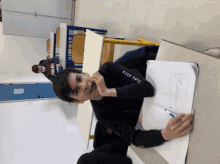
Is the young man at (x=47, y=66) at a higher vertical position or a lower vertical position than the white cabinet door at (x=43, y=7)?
lower

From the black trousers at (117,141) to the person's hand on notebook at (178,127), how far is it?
12.2 inches

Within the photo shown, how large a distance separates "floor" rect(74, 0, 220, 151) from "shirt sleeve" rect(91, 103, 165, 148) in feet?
2.75

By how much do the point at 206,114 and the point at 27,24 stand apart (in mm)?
5168

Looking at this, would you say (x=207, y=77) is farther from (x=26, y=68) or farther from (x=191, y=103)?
(x=26, y=68)

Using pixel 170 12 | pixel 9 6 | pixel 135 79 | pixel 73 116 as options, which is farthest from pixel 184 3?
pixel 9 6

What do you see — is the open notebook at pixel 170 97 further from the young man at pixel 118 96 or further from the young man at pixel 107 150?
the young man at pixel 107 150

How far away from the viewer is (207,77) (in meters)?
0.58

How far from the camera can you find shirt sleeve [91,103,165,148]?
2.57ft

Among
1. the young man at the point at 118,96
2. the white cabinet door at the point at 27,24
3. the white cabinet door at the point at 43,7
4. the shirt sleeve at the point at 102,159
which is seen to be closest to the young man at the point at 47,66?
the white cabinet door at the point at 27,24

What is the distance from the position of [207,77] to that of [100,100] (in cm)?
65

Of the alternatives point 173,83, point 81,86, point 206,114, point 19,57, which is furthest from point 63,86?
point 19,57

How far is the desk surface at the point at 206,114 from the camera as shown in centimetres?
56

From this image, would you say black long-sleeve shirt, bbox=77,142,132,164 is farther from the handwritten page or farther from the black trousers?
the handwritten page

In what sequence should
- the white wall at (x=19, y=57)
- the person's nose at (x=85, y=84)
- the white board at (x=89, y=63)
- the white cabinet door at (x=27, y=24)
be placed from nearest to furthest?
1. the person's nose at (x=85, y=84)
2. the white board at (x=89, y=63)
3. the white wall at (x=19, y=57)
4. the white cabinet door at (x=27, y=24)
